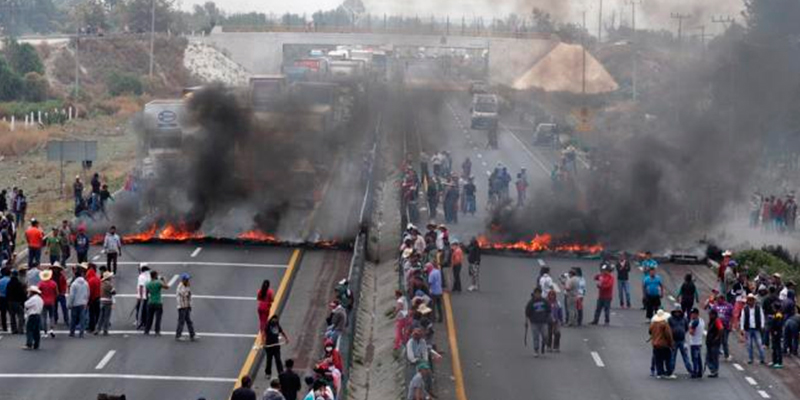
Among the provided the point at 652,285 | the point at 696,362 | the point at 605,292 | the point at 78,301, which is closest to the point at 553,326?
the point at 605,292

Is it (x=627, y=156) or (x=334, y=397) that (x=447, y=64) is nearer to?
(x=627, y=156)

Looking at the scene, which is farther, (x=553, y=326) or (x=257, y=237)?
(x=257, y=237)

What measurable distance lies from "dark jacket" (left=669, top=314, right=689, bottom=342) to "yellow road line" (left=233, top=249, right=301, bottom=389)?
25.6 feet

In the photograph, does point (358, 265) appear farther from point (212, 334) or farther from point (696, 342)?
point (696, 342)

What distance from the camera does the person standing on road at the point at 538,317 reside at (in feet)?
105

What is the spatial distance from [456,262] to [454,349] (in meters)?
6.10

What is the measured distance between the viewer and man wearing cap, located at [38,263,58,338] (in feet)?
108

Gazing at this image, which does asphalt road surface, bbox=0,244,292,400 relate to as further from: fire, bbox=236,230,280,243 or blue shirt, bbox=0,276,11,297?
fire, bbox=236,230,280,243

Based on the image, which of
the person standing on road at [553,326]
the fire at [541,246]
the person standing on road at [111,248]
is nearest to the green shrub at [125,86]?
the fire at [541,246]

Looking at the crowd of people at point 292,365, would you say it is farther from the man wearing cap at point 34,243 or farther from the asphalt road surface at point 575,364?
the man wearing cap at point 34,243

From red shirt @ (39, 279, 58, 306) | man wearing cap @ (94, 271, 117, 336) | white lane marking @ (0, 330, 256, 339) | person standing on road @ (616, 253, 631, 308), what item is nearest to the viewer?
red shirt @ (39, 279, 58, 306)

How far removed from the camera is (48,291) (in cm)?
3288

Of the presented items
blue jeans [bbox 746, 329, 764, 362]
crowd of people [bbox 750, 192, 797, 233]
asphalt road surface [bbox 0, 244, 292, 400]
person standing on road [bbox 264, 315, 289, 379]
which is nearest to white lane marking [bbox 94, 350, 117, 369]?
asphalt road surface [bbox 0, 244, 292, 400]

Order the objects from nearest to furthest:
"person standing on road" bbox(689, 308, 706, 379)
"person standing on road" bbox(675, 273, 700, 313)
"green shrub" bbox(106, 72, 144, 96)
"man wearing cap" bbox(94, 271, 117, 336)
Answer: "person standing on road" bbox(689, 308, 706, 379)
"man wearing cap" bbox(94, 271, 117, 336)
"person standing on road" bbox(675, 273, 700, 313)
"green shrub" bbox(106, 72, 144, 96)
